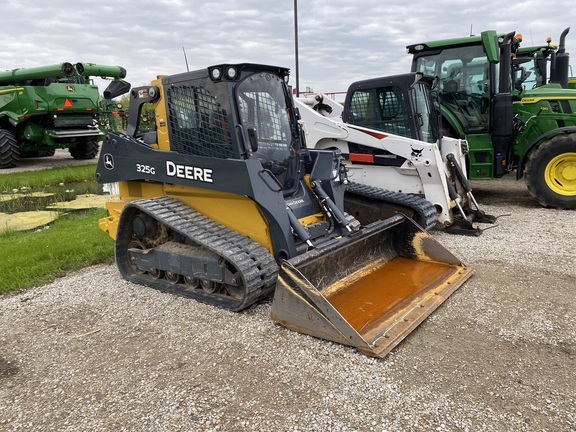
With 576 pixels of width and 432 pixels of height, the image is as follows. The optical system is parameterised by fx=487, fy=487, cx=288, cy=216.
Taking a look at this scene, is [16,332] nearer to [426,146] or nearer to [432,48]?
[426,146]

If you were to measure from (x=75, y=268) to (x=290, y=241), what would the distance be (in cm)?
280

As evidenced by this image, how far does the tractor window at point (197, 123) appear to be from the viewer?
4.22m

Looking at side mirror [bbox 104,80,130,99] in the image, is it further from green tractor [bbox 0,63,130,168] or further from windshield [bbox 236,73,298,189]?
green tractor [bbox 0,63,130,168]

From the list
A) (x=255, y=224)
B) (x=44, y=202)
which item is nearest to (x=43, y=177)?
(x=44, y=202)

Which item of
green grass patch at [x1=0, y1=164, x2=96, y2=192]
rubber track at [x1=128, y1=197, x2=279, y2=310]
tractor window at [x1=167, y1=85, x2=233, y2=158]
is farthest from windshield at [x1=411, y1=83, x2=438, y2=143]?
green grass patch at [x1=0, y1=164, x2=96, y2=192]

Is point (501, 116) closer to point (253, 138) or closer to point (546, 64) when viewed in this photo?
point (546, 64)

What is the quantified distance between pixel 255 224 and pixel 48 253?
9.84 feet

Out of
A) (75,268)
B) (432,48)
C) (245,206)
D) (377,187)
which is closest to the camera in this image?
(245,206)

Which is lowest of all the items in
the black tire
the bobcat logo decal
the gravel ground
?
the gravel ground

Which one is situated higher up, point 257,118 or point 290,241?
point 257,118

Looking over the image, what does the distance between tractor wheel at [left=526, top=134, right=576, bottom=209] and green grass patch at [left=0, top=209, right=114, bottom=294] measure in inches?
249

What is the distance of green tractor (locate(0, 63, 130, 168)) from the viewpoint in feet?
46.6

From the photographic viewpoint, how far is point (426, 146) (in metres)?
6.24

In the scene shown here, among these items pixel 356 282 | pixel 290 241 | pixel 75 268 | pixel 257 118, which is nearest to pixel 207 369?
pixel 290 241
